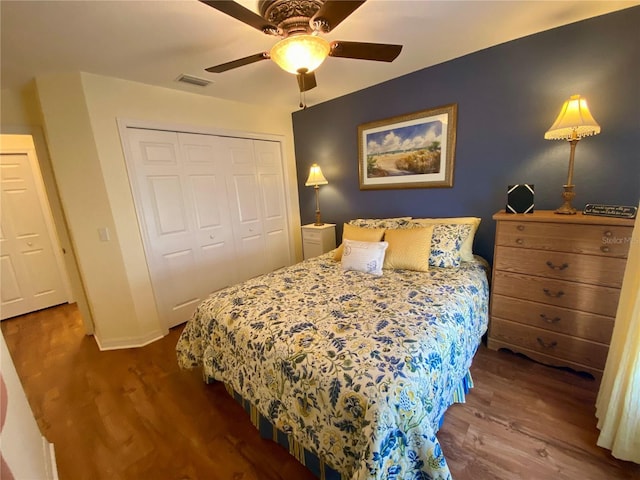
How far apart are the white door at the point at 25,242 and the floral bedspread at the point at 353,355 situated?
3089mm

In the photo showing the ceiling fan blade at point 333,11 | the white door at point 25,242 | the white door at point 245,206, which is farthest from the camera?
the white door at point 25,242

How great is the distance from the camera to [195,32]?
5.48 ft

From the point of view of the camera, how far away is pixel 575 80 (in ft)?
6.09

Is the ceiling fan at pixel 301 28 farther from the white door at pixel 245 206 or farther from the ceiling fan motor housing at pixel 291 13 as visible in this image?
the white door at pixel 245 206

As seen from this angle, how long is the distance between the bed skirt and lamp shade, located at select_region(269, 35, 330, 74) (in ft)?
6.10

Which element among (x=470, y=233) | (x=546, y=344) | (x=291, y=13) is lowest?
(x=546, y=344)

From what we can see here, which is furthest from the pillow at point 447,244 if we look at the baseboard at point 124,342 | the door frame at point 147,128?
the baseboard at point 124,342

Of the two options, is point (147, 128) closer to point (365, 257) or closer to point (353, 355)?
point (365, 257)

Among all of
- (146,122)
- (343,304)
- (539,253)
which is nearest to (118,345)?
(146,122)

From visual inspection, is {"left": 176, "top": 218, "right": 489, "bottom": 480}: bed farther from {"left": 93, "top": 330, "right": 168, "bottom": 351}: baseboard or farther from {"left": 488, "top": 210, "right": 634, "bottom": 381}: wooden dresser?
{"left": 93, "top": 330, "right": 168, "bottom": 351}: baseboard

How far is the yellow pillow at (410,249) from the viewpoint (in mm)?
2064

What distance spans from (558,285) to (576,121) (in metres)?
1.04

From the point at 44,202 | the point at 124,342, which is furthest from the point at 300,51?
the point at 44,202

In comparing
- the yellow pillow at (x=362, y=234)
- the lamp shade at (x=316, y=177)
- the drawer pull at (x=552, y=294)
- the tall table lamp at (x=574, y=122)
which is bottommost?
the drawer pull at (x=552, y=294)
